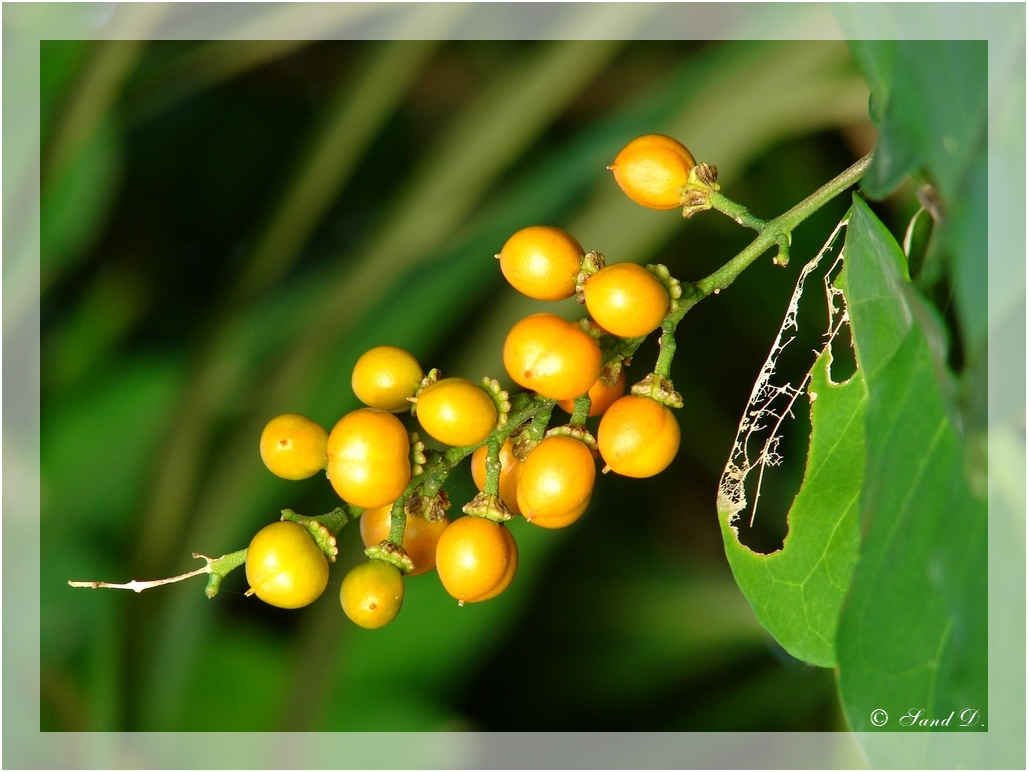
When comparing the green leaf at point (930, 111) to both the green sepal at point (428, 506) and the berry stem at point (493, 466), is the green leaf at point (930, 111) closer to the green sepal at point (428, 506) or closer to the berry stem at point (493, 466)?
the berry stem at point (493, 466)

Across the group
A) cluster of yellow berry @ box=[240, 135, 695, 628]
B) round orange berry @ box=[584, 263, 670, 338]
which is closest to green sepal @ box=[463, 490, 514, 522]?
cluster of yellow berry @ box=[240, 135, 695, 628]

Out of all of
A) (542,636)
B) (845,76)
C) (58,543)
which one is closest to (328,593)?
(542,636)

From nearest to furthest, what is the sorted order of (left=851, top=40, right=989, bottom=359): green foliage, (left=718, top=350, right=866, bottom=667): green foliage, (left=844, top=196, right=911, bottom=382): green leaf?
1. (left=851, top=40, right=989, bottom=359): green foliage
2. (left=844, top=196, right=911, bottom=382): green leaf
3. (left=718, top=350, right=866, bottom=667): green foliage

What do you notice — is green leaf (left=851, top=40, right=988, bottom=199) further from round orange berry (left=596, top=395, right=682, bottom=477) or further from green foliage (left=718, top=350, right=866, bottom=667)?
green foliage (left=718, top=350, right=866, bottom=667)

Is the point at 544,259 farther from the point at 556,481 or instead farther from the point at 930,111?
the point at 930,111

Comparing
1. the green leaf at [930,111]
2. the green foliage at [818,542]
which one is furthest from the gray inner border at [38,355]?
the green leaf at [930,111]

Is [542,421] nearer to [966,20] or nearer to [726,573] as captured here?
[966,20]

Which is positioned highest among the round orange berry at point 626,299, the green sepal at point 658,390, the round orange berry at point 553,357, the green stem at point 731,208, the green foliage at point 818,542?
the green stem at point 731,208

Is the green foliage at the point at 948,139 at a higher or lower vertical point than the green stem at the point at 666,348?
higher
